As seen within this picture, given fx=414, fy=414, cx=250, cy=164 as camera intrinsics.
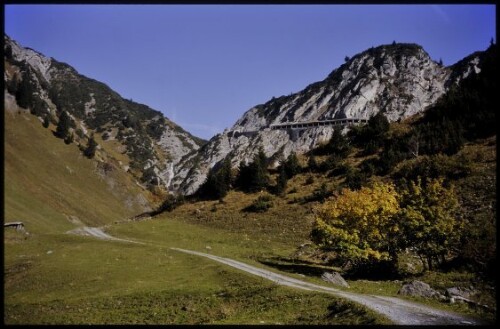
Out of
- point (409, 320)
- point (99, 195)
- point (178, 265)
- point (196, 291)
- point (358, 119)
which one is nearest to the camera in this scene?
point (409, 320)

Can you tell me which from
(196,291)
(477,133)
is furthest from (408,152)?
(196,291)

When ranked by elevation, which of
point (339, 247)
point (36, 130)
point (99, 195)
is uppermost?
point (36, 130)

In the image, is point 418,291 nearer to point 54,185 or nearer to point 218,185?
point 218,185

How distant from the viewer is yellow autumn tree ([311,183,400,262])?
33.9m

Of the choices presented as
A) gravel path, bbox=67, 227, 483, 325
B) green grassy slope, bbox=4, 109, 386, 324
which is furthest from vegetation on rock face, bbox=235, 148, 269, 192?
gravel path, bbox=67, 227, 483, 325

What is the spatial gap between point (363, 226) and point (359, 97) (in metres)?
137

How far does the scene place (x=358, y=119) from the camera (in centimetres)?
15588

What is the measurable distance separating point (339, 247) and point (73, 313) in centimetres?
2093

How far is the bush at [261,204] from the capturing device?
6650 cm

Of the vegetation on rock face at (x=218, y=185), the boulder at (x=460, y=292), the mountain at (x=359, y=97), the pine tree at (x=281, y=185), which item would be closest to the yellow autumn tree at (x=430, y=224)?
the boulder at (x=460, y=292)

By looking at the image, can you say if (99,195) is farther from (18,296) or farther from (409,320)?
(409,320)

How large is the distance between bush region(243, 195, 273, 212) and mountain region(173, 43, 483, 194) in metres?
73.8

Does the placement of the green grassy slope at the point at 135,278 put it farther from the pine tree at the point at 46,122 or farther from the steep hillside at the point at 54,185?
the pine tree at the point at 46,122

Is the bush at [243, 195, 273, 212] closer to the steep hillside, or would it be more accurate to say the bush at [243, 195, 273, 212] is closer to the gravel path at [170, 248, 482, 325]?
the steep hillside
